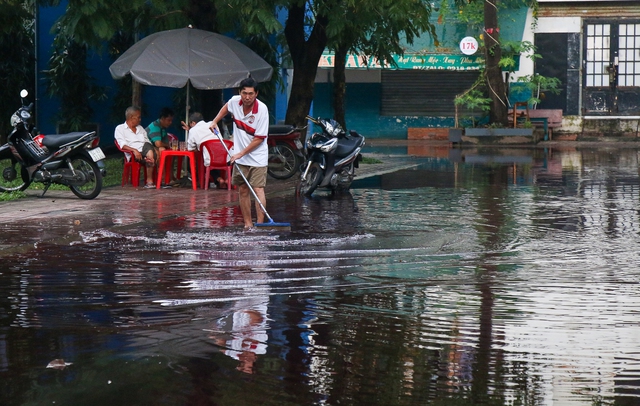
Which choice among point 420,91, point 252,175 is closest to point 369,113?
point 420,91

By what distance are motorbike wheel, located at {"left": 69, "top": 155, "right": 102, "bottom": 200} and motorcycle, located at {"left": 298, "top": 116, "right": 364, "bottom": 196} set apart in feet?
9.79

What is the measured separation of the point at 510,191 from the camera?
50.3 feet

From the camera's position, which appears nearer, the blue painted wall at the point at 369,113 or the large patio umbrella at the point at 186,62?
the large patio umbrella at the point at 186,62

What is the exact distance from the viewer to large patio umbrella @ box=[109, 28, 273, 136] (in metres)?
15.4

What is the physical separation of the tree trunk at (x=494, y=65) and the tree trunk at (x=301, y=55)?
13.8 metres

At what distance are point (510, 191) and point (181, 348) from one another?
10.6 metres

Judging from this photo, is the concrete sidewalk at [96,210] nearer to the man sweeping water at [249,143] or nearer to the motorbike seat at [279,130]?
the man sweeping water at [249,143]

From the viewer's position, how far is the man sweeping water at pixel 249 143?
1042 cm

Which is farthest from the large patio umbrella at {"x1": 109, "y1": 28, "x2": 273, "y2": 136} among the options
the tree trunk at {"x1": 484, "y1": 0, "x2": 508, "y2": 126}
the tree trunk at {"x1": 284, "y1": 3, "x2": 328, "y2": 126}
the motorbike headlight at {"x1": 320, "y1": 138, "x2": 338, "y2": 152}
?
the tree trunk at {"x1": 484, "y1": 0, "x2": 508, "y2": 126}

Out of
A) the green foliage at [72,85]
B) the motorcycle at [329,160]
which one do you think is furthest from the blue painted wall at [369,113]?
the motorcycle at [329,160]

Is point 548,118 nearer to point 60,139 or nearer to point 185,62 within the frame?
point 185,62

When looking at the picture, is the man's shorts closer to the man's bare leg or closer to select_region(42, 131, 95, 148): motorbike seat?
the man's bare leg

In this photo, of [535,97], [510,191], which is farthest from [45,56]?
[535,97]

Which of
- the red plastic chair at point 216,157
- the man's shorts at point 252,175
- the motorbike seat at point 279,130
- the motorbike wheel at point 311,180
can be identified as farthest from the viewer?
the motorbike seat at point 279,130
